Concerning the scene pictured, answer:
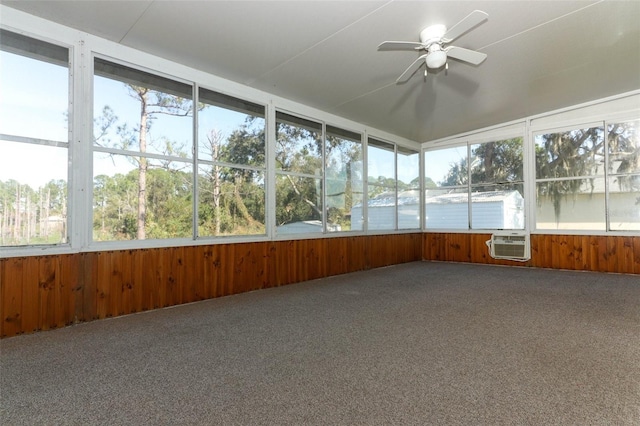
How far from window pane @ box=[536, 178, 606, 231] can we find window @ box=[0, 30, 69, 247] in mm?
7862

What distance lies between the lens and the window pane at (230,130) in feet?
13.8

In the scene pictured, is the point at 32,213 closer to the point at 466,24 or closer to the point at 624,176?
the point at 466,24

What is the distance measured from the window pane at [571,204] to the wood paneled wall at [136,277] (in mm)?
4606

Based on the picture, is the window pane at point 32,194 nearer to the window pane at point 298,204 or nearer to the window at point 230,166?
the window at point 230,166

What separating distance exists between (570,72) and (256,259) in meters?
5.46

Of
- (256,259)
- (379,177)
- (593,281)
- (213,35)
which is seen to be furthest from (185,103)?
(593,281)

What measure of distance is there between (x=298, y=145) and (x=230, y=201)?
1664 mm

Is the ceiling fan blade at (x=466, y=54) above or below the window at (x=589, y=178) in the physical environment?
above

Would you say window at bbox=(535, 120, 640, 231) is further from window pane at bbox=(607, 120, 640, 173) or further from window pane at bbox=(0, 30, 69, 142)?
window pane at bbox=(0, 30, 69, 142)

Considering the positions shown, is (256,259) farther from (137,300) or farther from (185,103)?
(185,103)

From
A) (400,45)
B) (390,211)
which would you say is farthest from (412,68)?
(390,211)

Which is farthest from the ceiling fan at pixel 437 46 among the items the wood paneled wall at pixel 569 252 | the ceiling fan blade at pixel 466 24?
the wood paneled wall at pixel 569 252

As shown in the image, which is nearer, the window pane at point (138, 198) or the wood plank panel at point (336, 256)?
the window pane at point (138, 198)

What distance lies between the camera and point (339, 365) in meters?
2.11
